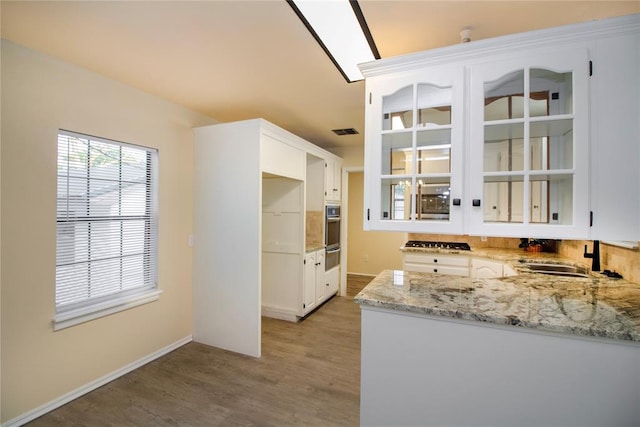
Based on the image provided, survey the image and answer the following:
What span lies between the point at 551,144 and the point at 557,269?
175 cm

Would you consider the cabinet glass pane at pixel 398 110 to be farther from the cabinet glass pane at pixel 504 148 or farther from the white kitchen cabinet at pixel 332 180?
the white kitchen cabinet at pixel 332 180

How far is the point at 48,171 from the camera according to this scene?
2096 mm

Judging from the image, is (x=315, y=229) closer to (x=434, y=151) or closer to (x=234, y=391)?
(x=234, y=391)

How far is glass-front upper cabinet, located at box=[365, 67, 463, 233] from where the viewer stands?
157 centimetres

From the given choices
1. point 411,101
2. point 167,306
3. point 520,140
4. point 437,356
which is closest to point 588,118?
point 520,140

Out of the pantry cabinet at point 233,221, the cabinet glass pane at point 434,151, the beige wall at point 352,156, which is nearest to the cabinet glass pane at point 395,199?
the cabinet glass pane at point 434,151

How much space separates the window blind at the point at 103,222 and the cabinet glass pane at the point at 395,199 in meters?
2.30

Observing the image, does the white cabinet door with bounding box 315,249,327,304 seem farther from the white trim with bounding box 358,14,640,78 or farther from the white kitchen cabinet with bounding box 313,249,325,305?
the white trim with bounding box 358,14,640,78

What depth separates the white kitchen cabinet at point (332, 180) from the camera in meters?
4.30

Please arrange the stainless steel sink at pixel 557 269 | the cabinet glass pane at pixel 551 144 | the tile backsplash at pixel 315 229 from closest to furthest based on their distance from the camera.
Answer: the cabinet glass pane at pixel 551 144 → the stainless steel sink at pixel 557 269 → the tile backsplash at pixel 315 229

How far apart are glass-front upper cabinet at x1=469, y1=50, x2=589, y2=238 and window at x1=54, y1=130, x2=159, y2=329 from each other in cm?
280

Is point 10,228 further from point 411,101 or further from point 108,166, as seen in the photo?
point 411,101

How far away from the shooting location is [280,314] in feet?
12.7

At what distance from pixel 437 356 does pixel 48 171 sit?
282 cm
